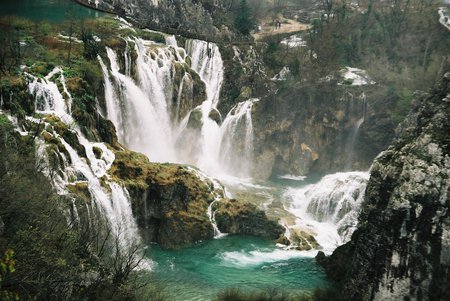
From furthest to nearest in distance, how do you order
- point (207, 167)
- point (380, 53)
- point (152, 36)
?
point (380, 53)
point (152, 36)
point (207, 167)

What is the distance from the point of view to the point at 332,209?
31344 millimetres

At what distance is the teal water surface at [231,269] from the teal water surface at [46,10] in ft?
85.8

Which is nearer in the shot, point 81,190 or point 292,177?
point 81,190

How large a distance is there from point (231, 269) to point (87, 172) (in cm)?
970

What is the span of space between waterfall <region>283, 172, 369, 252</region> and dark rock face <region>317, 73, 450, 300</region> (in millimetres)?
8708

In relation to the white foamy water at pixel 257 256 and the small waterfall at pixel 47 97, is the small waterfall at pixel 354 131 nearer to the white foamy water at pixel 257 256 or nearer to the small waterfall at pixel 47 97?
the white foamy water at pixel 257 256

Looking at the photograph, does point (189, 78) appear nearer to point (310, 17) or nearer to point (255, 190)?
point (255, 190)

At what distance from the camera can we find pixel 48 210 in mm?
15078

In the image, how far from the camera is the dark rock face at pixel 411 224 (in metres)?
17.0

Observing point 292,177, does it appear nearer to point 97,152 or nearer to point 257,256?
point 257,256

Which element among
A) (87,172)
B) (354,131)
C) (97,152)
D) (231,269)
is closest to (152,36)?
(97,152)

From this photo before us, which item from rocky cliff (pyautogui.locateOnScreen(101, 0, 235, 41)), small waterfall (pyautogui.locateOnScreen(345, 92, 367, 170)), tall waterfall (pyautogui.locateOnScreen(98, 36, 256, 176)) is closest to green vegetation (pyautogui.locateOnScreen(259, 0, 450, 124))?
small waterfall (pyautogui.locateOnScreen(345, 92, 367, 170))

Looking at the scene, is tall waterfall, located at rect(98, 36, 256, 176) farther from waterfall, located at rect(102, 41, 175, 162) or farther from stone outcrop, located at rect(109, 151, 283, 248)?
stone outcrop, located at rect(109, 151, 283, 248)

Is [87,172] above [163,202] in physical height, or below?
above
